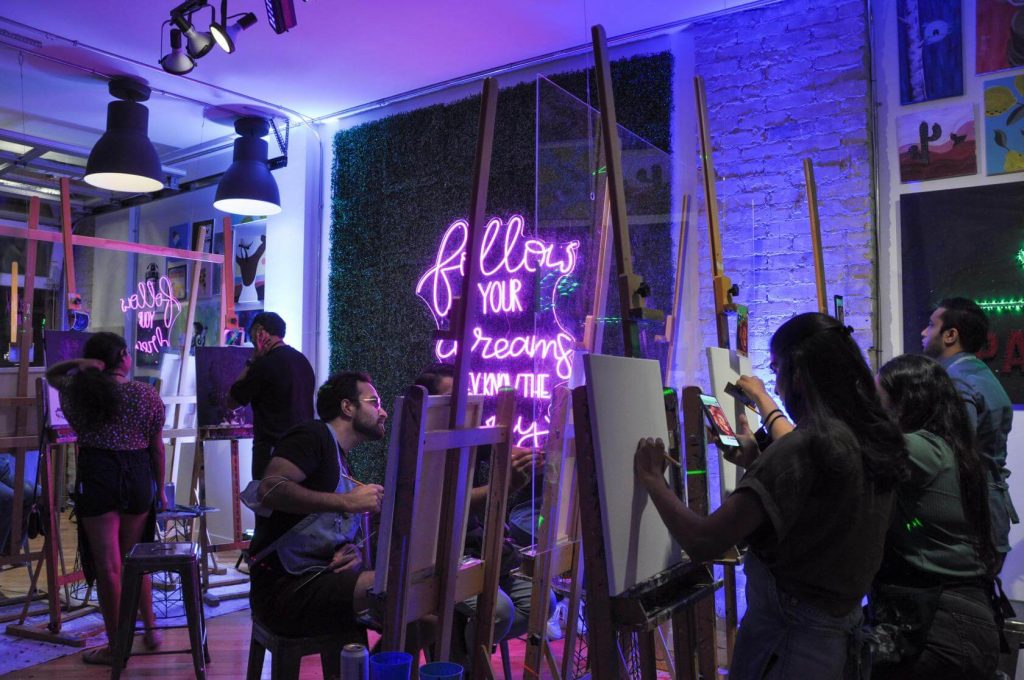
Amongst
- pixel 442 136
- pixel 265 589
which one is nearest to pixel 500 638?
pixel 265 589

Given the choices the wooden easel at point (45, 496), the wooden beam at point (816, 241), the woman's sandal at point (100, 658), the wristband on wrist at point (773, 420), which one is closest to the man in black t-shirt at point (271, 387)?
the wooden easel at point (45, 496)

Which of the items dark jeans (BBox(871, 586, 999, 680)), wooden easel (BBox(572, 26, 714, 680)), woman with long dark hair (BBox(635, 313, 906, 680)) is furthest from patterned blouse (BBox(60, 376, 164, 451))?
dark jeans (BBox(871, 586, 999, 680))

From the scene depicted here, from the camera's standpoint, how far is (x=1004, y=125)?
3.58 metres

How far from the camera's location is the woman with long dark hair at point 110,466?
3.57 m

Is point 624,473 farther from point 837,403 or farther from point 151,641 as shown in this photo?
point 151,641

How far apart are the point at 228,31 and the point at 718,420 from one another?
10.7ft

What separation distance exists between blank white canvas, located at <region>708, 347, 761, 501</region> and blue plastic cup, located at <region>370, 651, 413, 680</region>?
1.21 meters

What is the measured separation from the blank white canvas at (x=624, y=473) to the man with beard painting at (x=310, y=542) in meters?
0.85

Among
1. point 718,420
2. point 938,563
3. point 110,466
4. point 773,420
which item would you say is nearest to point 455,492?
point 718,420

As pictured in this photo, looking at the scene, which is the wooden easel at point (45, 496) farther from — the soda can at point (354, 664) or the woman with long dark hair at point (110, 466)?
the soda can at point (354, 664)

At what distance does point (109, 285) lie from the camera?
26.6 feet

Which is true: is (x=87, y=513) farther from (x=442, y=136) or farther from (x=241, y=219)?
(x=241, y=219)

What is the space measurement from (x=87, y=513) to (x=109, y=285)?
524 cm

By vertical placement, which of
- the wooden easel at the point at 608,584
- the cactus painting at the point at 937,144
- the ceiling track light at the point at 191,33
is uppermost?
the ceiling track light at the point at 191,33
